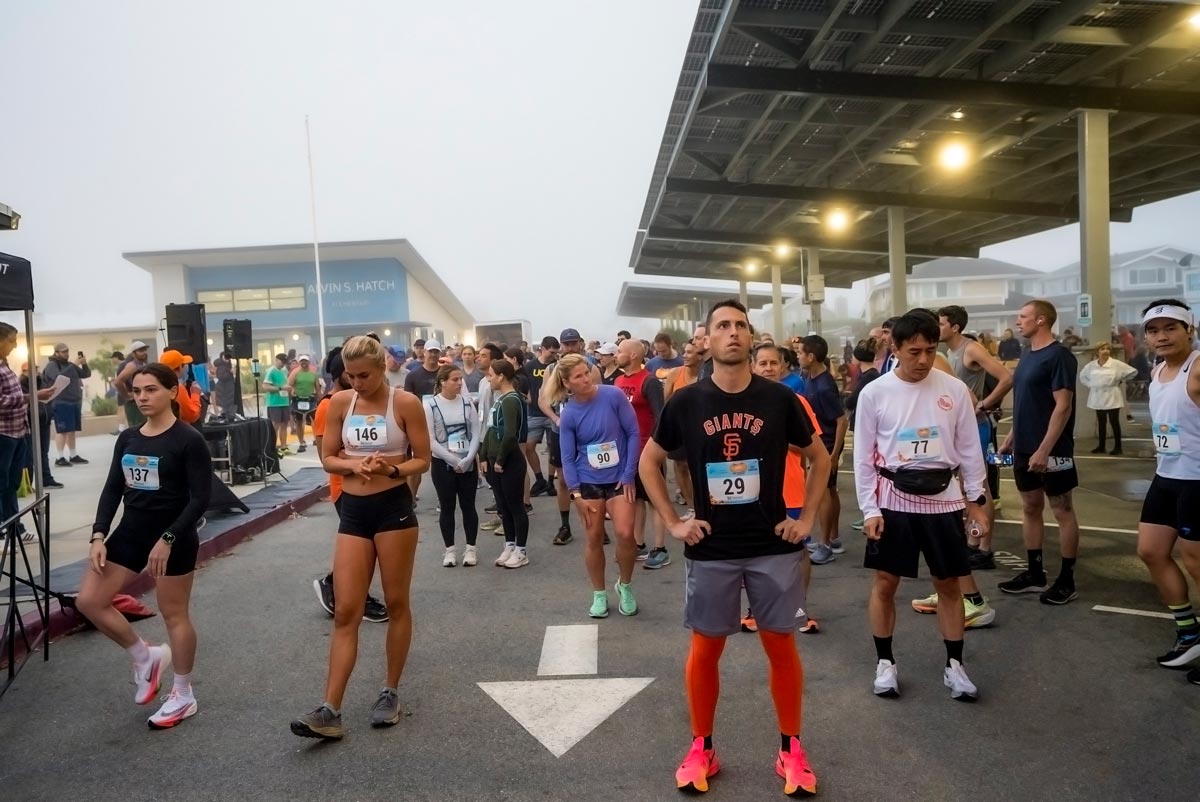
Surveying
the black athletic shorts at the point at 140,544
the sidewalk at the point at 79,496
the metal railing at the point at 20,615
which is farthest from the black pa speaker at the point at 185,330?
the black athletic shorts at the point at 140,544

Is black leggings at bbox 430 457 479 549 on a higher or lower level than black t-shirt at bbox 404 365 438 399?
lower

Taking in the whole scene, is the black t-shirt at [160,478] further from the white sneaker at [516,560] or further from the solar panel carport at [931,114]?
the solar panel carport at [931,114]

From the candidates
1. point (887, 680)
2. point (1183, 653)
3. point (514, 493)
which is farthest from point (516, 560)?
point (1183, 653)

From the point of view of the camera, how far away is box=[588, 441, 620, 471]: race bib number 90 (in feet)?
18.8

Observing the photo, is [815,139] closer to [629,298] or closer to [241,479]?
[241,479]

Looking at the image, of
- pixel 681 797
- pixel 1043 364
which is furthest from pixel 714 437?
pixel 1043 364

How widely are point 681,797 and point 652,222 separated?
80.0 feet

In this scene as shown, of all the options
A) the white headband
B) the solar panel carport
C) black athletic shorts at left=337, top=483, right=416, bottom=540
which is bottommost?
black athletic shorts at left=337, top=483, right=416, bottom=540

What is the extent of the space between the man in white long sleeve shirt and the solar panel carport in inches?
245

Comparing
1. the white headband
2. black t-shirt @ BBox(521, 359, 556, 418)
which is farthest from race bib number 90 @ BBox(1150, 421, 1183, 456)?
black t-shirt @ BBox(521, 359, 556, 418)

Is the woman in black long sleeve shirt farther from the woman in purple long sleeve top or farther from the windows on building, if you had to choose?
the windows on building

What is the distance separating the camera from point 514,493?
745 cm

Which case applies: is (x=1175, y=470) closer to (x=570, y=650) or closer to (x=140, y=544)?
(x=570, y=650)

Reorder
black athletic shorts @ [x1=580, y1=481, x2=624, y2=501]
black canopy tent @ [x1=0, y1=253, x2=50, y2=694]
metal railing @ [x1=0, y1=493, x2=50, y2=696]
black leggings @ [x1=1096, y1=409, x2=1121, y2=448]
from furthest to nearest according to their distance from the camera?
black leggings @ [x1=1096, y1=409, x2=1121, y2=448] < black athletic shorts @ [x1=580, y1=481, x2=624, y2=501] < black canopy tent @ [x1=0, y1=253, x2=50, y2=694] < metal railing @ [x1=0, y1=493, x2=50, y2=696]
